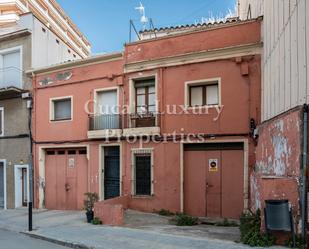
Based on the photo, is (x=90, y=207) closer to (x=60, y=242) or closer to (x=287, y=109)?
(x=60, y=242)

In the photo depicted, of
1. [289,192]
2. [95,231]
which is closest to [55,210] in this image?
[95,231]

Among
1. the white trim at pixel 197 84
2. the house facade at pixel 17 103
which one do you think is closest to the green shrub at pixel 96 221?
the white trim at pixel 197 84

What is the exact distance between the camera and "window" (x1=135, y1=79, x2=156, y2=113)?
14875mm

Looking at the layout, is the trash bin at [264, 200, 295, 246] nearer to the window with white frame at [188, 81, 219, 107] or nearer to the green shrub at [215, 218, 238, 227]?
the green shrub at [215, 218, 238, 227]

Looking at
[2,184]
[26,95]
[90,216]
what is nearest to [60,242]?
[90,216]

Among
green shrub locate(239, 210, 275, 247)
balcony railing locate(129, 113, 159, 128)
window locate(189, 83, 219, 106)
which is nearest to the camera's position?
green shrub locate(239, 210, 275, 247)

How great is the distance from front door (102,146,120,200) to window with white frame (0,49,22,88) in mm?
6243

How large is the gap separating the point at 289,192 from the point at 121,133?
8.43 meters

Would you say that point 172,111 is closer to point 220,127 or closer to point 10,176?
point 220,127

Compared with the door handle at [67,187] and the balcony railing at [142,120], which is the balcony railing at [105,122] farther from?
the door handle at [67,187]

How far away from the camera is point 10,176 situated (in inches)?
746

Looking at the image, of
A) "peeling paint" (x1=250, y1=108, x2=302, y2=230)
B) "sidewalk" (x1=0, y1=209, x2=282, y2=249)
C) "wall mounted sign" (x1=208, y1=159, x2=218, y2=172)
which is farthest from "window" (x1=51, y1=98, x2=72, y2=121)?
"peeling paint" (x1=250, y1=108, x2=302, y2=230)

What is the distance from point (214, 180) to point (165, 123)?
2769 mm

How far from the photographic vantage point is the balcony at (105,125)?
49.9ft
